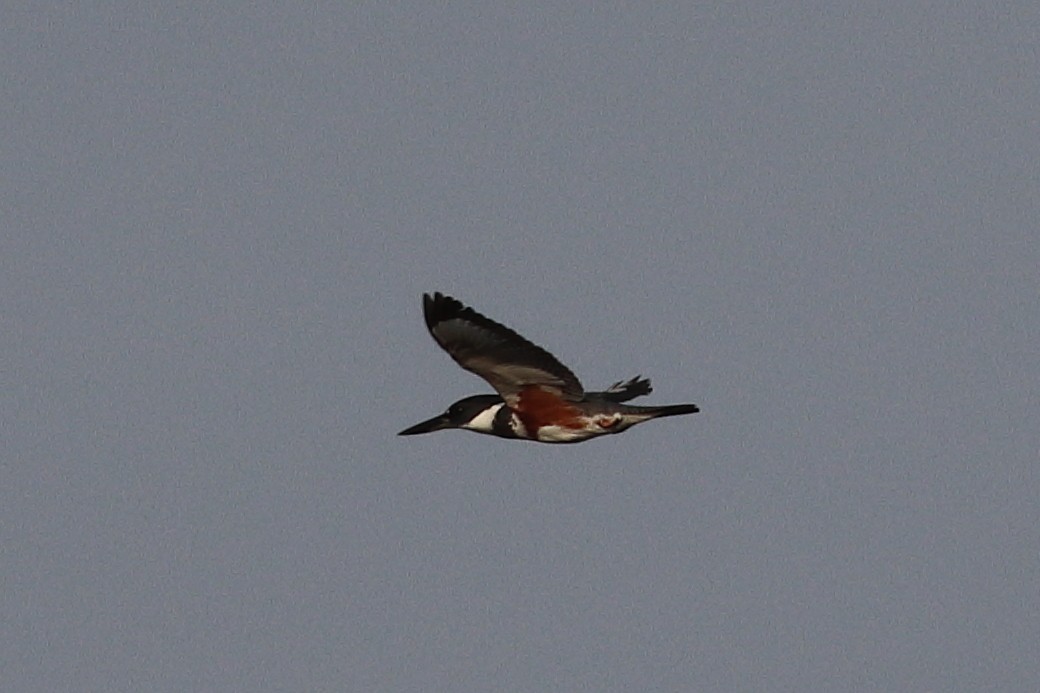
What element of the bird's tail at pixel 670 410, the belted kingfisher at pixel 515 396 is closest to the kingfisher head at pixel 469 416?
the belted kingfisher at pixel 515 396

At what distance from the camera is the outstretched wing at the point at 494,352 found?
1812 centimetres

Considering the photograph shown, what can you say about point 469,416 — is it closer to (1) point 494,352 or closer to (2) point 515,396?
(2) point 515,396

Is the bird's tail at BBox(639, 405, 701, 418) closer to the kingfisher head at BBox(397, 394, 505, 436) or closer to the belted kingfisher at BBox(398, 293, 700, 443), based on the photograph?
the belted kingfisher at BBox(398, 293, 700, 443)

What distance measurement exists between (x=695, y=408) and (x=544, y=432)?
1510mm

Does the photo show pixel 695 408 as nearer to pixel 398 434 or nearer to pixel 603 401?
pixel 603 401

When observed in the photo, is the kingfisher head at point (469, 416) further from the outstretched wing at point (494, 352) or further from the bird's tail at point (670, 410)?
the bird's tail at point (670, 410)

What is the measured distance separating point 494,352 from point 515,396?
0.99 metres

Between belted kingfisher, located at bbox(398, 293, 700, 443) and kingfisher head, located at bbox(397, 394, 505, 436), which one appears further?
kingfisher head, located at bbox(397, 394, 505, 436)

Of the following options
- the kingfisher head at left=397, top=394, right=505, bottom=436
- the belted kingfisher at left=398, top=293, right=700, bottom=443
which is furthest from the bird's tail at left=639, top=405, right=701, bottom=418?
the kingfisher head at left=397, top=394, right=505, bottom=436

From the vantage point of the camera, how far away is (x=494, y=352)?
1852 centimetres

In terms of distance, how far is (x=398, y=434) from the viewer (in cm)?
2019

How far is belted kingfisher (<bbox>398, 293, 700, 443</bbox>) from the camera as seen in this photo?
59.7 feet

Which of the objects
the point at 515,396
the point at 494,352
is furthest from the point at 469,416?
the point at 494,352

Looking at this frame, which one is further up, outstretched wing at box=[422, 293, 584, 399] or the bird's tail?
outstretched wing at box=[422, 293, 584, 399]
